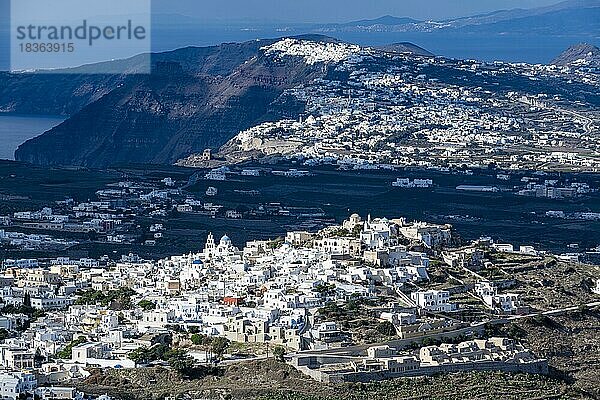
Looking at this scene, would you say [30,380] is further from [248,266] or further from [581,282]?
[581,282]

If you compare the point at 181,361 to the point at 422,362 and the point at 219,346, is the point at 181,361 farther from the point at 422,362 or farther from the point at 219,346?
the point at 422,362

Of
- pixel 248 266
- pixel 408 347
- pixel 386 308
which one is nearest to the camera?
pixel 408 347

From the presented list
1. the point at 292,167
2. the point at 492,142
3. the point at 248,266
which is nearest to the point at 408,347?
the point at 248,266

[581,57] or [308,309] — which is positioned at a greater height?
[581,57]

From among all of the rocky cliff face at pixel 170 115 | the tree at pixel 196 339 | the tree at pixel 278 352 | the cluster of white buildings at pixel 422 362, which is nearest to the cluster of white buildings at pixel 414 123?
the rocky cliff face at pixel 170 115

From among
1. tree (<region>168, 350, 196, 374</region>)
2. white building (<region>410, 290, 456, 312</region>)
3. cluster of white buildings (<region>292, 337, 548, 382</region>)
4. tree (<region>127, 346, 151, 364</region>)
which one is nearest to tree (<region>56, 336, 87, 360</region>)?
tree (<region>127, 346, 151, 364</region>)

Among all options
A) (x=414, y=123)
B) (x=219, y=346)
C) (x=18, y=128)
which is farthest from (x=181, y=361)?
(x=18, y=128)

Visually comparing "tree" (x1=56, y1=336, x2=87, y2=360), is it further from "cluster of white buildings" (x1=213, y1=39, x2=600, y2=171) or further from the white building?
"cluster of white buildings" (x1=213, y1=39, x2=600, y2=171)
